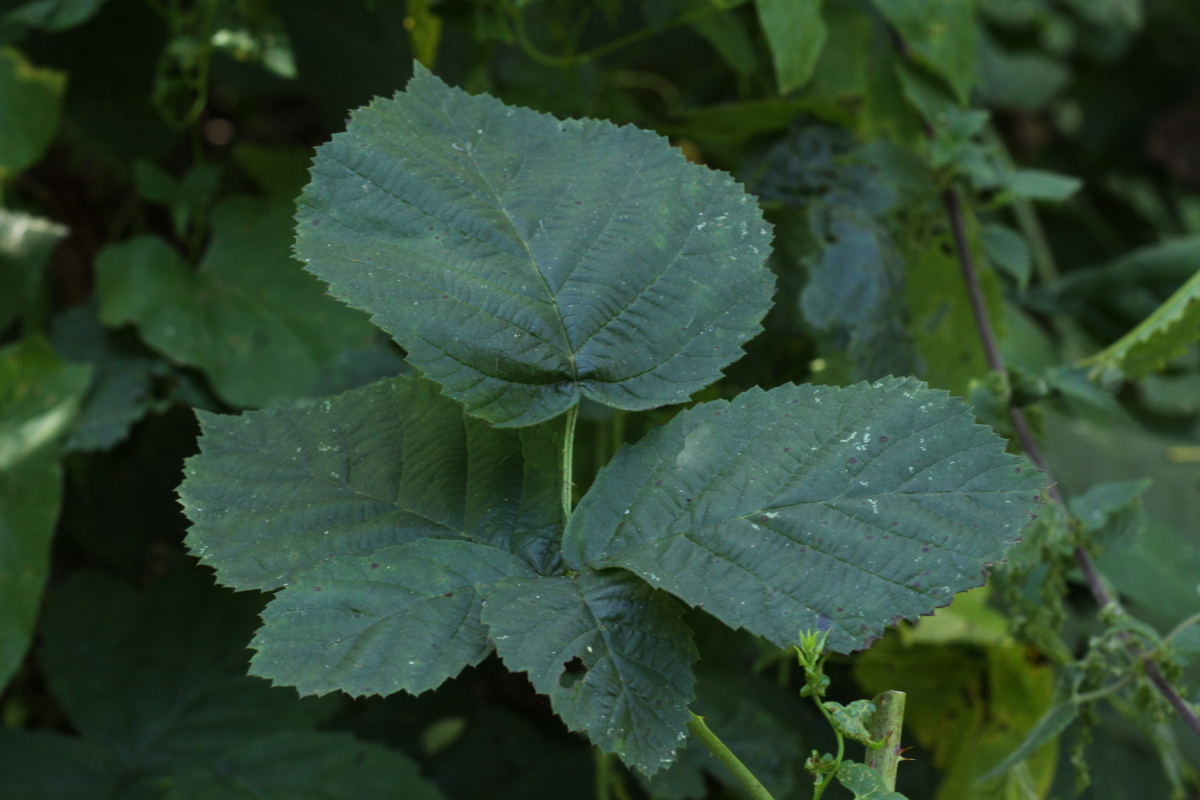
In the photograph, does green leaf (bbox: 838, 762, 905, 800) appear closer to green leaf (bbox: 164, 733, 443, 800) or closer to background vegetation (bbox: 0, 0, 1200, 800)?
background vegetation (bbox: 0, 0, 1200, 800)

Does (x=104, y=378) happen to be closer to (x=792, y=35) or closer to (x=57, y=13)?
(x=57, y=13)

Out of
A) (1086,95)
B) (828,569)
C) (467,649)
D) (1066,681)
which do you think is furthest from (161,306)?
(1086,95)

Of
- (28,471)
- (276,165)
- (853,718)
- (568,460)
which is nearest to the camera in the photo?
(853,718)

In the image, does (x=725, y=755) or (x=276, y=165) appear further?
(x=276, y=165)

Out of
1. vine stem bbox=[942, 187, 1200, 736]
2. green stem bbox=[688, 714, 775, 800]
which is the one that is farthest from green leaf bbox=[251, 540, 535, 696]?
vine stem bbox=[942, 187, 1200, 736]

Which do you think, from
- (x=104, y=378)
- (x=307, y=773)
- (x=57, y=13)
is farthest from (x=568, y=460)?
(x=57, y=13)

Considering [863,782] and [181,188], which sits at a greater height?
[863,782]

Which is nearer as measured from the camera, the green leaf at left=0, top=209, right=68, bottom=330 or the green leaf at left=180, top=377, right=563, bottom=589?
the green leaf at left=180, top=377, right=563, bottom=589
